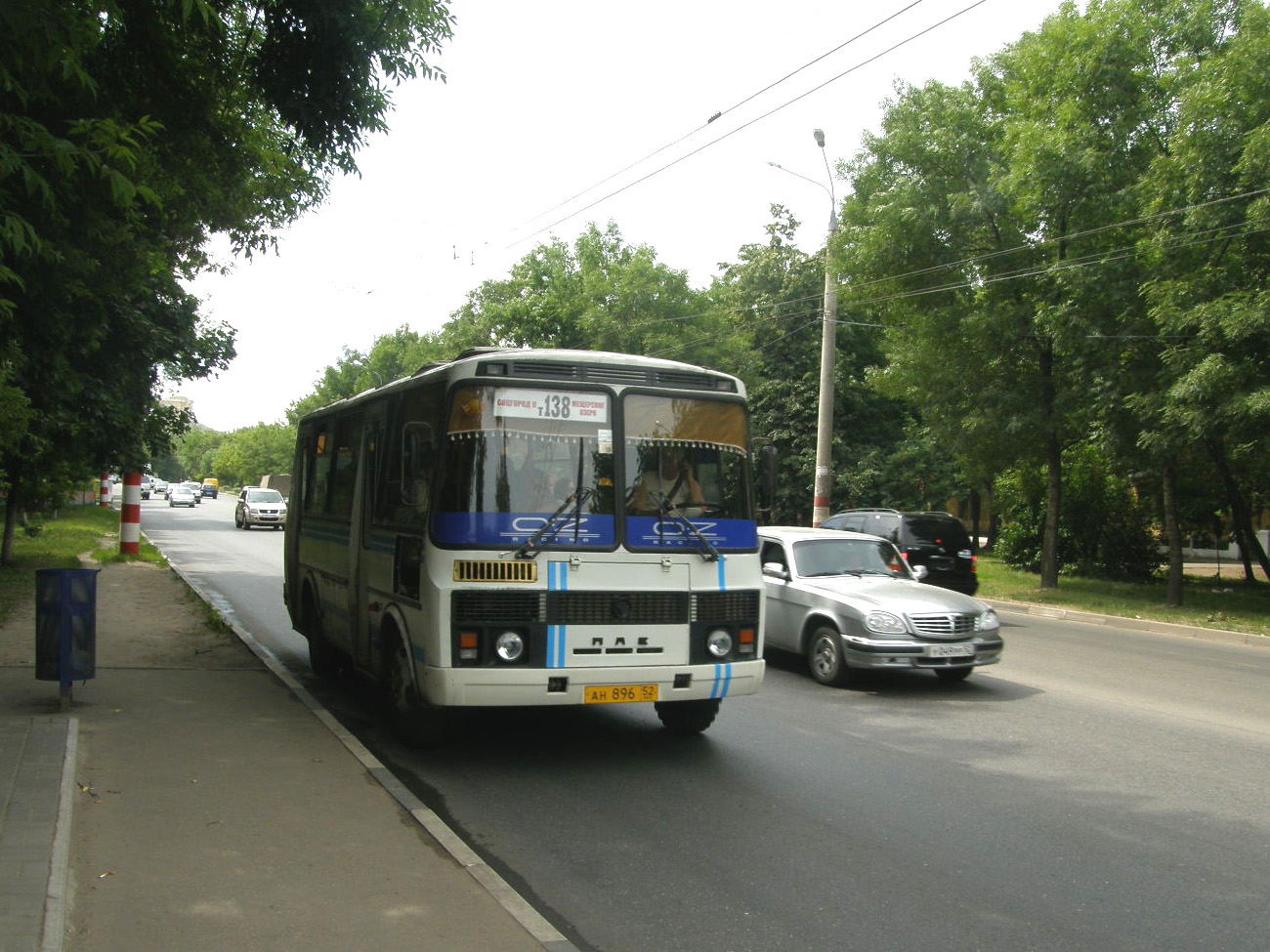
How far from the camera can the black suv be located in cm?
1998

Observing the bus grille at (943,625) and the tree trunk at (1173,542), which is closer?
the bus grille at (943,625)

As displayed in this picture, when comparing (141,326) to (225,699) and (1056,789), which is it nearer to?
(225,699)

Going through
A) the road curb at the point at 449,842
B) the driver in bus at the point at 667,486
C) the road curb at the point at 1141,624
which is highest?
the driver in bus at the point at 667,486

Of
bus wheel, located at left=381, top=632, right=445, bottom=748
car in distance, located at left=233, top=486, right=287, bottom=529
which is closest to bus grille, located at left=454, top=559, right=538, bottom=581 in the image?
bus wheel, located at left=381, top=632, right=445, bottom=748

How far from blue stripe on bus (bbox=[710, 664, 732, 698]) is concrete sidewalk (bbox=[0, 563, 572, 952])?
7.25ft

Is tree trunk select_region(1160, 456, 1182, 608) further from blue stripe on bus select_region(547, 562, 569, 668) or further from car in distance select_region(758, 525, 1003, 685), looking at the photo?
blue stripe on bus select_region(547, 562, 569, 668)

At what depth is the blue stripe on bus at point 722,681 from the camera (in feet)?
24.4

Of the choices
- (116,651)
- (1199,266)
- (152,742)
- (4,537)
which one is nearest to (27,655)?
(116,651)

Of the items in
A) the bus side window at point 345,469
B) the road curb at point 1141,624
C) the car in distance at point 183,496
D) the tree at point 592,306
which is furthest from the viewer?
the car in distance at point 183,496

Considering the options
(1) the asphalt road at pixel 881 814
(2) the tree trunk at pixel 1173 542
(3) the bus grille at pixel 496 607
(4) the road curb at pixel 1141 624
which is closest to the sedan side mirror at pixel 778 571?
(1) the asphalt road at pixel 881 814

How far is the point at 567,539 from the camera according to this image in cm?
709

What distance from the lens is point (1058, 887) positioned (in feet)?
17.1

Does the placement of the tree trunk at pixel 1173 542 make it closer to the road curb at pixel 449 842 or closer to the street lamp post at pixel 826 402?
the street lamp post at pixel 826 402

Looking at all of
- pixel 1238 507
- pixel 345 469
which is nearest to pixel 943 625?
pixel 345 469
